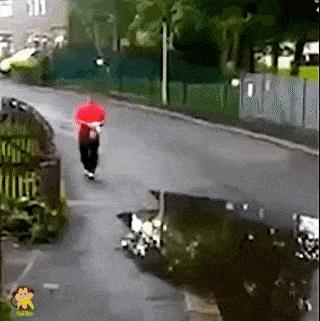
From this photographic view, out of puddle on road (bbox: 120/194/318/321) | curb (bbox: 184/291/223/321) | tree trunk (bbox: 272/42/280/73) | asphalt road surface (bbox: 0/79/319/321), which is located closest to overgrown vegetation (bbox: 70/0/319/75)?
tree trunk (bbox: 272/42/280/73)

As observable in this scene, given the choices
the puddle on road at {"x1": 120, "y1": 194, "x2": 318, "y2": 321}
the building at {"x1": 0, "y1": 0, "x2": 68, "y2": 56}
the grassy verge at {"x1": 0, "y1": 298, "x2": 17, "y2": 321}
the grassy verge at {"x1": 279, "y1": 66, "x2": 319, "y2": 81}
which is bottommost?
the grassy verge at {"x1": 0, "y1": 298, "x2": 17, "y2": 321}

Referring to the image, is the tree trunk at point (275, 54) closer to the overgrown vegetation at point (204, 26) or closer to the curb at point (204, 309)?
the overgrown vegetation at point (204, 26)

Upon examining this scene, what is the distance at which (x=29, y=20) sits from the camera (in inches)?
45.1

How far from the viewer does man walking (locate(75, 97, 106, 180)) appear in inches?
45.1

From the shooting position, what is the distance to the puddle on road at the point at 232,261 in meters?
1.14

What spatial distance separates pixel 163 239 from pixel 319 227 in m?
→ 0.25

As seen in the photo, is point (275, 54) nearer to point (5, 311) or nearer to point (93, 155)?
point (93, 155)

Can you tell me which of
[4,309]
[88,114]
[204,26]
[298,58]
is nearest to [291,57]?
[298,58]

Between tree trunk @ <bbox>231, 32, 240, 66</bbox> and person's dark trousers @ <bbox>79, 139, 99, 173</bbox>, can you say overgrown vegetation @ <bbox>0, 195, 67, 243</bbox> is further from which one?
tree trunk @ <bbox>231, 32, 240, 66</bbox>

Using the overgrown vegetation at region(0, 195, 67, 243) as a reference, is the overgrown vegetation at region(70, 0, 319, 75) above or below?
above

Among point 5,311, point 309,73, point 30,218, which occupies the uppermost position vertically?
point 309,73

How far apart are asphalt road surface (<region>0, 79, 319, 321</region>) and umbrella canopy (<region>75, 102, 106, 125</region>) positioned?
0.01 metres

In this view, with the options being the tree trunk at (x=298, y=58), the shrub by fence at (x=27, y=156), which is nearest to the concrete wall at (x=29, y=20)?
the shrub by fence at (x=27, y=156)

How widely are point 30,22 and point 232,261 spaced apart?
0.50 meters
